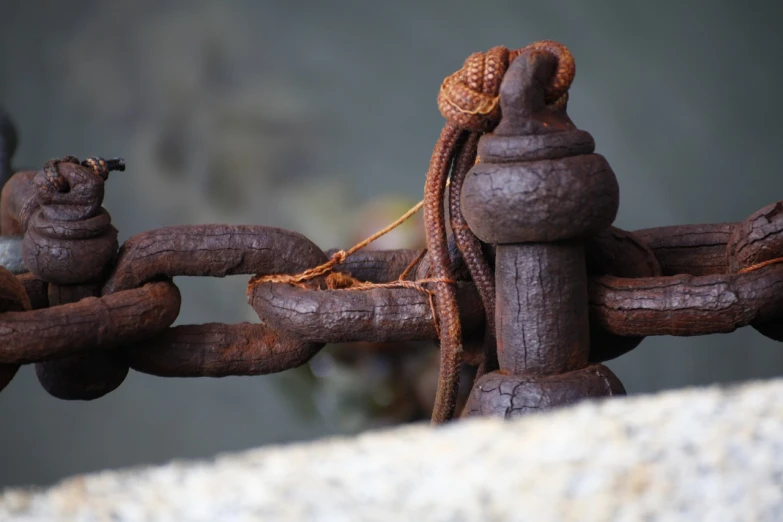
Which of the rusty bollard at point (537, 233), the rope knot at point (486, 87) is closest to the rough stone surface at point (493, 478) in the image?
the rusty bollard at point (537, 233)

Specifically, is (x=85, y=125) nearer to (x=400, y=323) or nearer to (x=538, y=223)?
(x=400, y=323)

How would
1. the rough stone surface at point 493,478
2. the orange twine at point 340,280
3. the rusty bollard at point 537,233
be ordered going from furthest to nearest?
1. the orange twine at point 340,280
2. the rusty bollard at point 537,233
3. the rough stone surface at point 493,478

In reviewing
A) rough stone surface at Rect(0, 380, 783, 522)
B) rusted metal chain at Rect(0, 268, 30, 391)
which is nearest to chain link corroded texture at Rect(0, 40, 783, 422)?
rusted metal chain at Rect(0, 268, 30, 391)

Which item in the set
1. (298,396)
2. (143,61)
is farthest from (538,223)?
(143,61)

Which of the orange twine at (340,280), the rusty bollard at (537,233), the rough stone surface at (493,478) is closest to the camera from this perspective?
the rough stone surface at (493,478)

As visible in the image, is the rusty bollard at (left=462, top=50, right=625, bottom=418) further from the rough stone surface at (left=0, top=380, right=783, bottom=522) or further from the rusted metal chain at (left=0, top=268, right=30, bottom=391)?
the rusted metal chain at (left=0, top=268, right=30, bottom=391)

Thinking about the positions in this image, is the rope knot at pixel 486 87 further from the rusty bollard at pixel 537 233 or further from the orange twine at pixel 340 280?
the orange twine at pixel 340 280

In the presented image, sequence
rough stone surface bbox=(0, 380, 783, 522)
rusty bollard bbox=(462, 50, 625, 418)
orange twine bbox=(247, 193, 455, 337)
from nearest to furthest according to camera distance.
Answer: rough stone surface bbox=(0, 380, 783, 522)
rusty bollard bbox=(462, 50, 625, 418)
orange twine bbox=(247, 193, 455, 337)

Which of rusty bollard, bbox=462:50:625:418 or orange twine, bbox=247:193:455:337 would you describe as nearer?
rusty bollard, bbox=462:50:625:418
